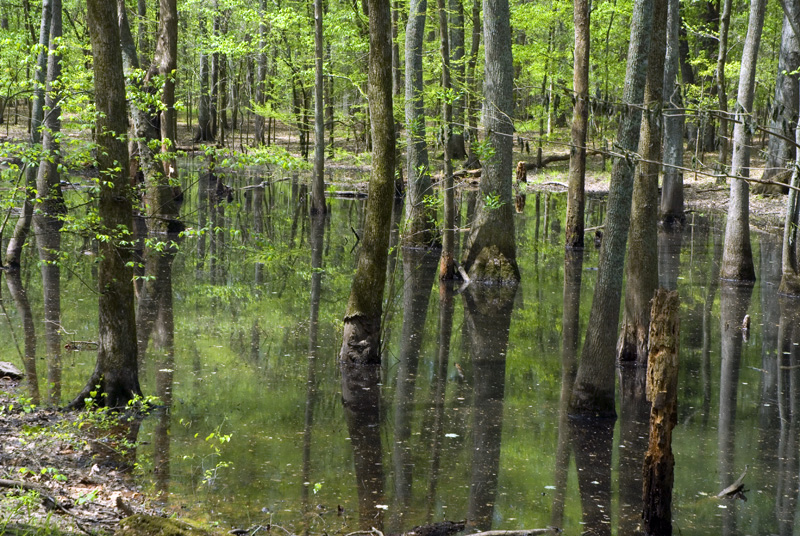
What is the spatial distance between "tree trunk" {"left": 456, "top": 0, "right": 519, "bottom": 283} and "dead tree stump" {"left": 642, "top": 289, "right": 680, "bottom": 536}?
9.21 m

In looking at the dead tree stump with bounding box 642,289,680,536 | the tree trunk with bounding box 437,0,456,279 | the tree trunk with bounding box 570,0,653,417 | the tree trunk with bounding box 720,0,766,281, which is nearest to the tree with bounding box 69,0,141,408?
the dead tree stump with bounding box 642,289,680,536

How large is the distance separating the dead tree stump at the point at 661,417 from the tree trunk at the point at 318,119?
61.4 ft

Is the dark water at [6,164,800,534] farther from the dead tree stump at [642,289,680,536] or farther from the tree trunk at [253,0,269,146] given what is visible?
the tree trunk at [253,0,269,146]

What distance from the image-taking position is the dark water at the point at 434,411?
6.93 m

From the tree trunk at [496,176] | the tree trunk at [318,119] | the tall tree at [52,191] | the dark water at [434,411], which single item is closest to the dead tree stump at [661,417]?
the dark water at [434,411]

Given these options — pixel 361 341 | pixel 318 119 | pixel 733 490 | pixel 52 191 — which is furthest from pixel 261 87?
pixel 733 490

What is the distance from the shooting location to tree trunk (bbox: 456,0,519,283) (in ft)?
53.1

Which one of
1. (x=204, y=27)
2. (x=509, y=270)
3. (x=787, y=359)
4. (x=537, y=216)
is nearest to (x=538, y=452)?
(x=787, y=359)

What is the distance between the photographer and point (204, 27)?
44219 mm

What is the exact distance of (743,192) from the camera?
1644 cm

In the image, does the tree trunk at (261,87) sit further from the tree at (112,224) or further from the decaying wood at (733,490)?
the decaying wood at (733,490)

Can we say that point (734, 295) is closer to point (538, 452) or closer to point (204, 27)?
point (538, 452)

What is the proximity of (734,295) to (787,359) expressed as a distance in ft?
15.1

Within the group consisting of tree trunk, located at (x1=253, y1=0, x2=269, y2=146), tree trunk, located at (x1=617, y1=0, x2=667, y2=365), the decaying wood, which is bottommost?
the decaying wood
